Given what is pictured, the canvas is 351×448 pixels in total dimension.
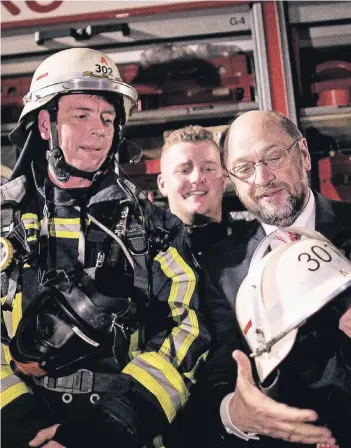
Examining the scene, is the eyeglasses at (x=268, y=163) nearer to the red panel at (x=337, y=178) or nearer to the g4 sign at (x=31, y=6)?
the red panel at (x=337, y=178)

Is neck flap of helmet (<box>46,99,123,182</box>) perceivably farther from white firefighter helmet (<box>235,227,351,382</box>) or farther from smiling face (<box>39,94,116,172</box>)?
white firefighter helmet (<box>235,227,351,382</box>)

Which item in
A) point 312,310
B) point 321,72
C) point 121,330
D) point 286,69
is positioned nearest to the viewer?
point 312,310

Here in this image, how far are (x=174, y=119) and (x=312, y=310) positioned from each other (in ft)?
4.28

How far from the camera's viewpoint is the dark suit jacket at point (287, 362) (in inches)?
61.9

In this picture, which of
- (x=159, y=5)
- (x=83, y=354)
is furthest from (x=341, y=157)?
(x=83, y=354)

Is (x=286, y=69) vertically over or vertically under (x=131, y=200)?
over

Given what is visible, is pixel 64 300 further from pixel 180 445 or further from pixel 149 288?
pixel 180 445

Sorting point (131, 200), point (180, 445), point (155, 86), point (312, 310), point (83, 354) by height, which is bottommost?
point (180, 445)

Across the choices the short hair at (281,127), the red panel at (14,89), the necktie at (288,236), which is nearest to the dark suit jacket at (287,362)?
the necktie at (288,236)

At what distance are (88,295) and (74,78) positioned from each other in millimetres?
751

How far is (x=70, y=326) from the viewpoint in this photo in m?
1.72

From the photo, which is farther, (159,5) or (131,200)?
(159,5)

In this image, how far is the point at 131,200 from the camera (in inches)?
72.7

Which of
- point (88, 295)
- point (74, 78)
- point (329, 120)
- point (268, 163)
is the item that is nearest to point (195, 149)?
point (268, 163)
